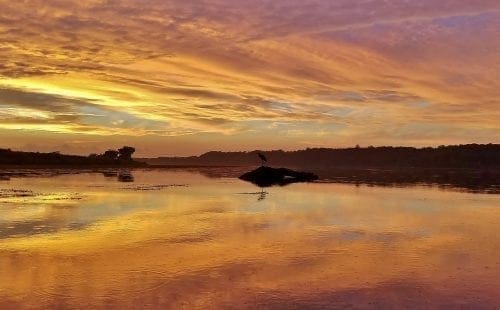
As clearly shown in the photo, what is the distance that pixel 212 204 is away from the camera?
33.0 meters

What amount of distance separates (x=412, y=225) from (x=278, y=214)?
7.09 meters

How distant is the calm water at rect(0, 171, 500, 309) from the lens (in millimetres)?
11477

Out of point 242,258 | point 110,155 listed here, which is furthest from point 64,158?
point 242,258

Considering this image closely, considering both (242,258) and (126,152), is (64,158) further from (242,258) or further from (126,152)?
(242,258)

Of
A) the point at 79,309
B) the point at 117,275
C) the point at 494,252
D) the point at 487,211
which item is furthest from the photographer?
the point at 487,211

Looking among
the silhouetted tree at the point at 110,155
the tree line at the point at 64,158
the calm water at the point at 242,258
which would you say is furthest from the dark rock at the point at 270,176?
the silhouetted tree at the point at 110,155

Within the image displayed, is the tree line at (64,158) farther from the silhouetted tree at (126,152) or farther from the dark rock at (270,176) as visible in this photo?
the dark rock at (270,176)

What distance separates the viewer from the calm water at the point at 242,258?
11477 mm

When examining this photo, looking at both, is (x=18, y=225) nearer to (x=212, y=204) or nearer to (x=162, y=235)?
(x=162, y=235)

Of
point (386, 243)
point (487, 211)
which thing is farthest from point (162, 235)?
point (487, 211)

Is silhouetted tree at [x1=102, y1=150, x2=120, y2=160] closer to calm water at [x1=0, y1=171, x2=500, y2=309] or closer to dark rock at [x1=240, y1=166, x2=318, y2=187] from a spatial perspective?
dark rock at [x1=240, y1=166, x2=318, y2=187]

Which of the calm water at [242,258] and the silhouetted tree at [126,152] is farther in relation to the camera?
the silhouetted tree at [126,152]

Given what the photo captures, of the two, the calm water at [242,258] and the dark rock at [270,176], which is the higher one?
the dark rock at [270,176]

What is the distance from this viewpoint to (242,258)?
15773mm
